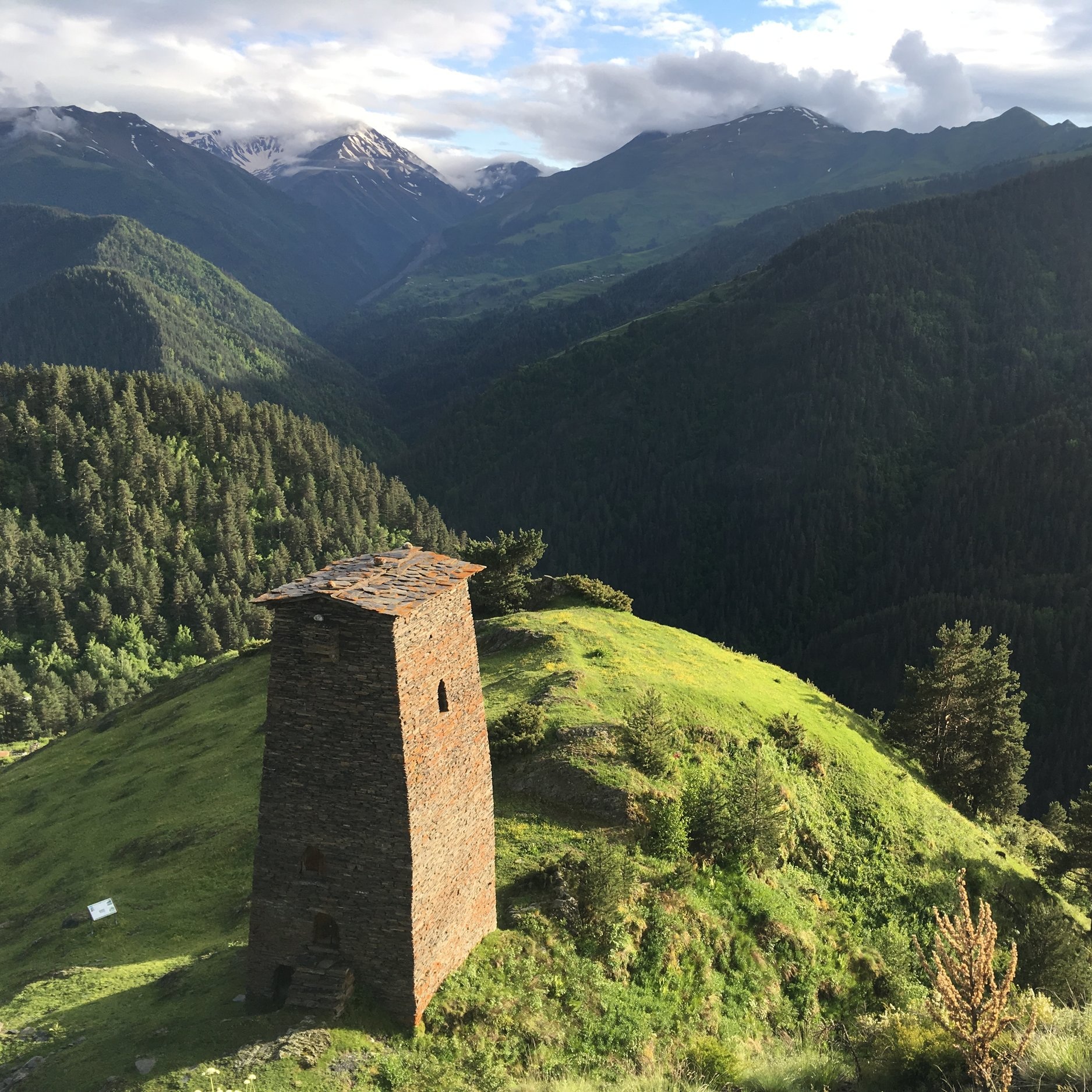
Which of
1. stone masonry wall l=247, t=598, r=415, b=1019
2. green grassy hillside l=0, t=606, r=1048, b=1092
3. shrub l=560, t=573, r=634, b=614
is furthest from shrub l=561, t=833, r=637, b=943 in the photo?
shrub l=560, t=573, r=634, b=614

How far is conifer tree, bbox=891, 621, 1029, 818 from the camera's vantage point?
5344cm

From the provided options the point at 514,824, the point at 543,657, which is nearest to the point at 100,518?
the point at 543,657

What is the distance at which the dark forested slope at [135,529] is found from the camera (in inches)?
5113

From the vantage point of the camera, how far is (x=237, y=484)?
15925 centimetres

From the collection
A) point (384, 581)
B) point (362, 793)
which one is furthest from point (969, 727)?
point (384, 581)

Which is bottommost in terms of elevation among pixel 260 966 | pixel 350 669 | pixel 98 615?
pixel 98 615

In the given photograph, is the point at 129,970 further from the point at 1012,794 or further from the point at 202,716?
the point at 1012,794

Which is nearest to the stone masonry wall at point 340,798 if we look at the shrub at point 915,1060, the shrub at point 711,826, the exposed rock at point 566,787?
the shrub at point 915,1060

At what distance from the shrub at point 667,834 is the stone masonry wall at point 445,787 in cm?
851

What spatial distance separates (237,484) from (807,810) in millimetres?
144819

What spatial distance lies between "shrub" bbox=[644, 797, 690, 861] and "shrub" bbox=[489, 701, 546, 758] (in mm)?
6391

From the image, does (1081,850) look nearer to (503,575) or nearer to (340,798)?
(503,575)

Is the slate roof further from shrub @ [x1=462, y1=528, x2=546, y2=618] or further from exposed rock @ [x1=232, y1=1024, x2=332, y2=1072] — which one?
shrub @ [x1=462, y1=528, x2=546, y2=618]

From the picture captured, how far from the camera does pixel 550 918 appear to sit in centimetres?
2767
